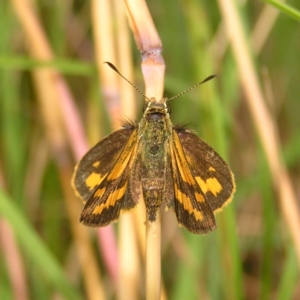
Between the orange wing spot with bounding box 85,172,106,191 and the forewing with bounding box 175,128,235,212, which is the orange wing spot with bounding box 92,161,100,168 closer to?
the orange wing spot with bounding box 85,172,106,191

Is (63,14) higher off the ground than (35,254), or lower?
higher

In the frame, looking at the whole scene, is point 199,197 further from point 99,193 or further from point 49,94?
point 49,94

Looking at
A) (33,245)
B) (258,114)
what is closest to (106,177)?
(33,245)

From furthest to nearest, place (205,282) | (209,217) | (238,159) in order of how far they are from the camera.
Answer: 1. (238,159)
2. (205,282)
3. (209,217)

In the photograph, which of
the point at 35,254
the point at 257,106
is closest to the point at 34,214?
the point at 35,254

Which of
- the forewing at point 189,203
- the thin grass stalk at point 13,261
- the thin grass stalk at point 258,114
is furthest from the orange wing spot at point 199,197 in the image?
the thin grass stalk at point 13,261

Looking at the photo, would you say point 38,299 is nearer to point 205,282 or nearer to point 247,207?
point 205,282

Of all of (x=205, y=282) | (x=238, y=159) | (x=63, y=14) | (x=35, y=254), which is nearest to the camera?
(x=35, y=254)
